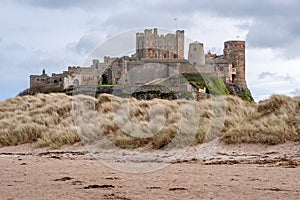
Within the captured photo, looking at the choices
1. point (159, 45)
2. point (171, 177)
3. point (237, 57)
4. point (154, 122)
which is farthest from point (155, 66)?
point (171, 177)

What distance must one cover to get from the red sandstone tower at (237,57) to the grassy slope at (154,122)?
1957 inches

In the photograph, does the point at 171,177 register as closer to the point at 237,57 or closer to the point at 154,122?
the point at 154,122

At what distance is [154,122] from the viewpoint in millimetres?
16906

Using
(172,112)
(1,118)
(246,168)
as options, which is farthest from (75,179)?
(1,118)

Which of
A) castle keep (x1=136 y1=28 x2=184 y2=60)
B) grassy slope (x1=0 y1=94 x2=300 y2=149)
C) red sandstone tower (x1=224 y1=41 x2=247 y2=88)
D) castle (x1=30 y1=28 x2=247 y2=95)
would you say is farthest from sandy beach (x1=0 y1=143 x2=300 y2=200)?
red sandstone tower (x1=224 y1=41 x2=247 y2=88)

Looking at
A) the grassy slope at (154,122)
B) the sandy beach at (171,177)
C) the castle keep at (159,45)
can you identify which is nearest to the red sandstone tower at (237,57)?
the castle keep at (159,45)

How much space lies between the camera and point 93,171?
10.4 metres

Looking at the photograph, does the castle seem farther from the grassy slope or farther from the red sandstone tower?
the grassy slope

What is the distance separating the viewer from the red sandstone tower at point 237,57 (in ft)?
231

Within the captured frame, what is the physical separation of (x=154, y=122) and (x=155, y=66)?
4344 centimetres

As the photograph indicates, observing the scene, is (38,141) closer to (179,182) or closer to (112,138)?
(112,138)

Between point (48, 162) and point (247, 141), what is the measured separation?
15.8ft

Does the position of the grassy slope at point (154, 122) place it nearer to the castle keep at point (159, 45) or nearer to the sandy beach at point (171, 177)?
the sandy beach at point (171, 177)

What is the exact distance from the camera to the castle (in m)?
58.6
